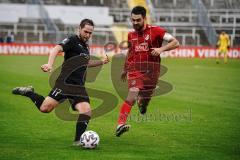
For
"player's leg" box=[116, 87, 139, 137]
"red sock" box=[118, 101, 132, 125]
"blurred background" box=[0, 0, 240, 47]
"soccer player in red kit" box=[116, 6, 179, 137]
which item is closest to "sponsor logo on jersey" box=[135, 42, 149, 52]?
"soccer player in red kit" box=[116, 6, 179, 137]

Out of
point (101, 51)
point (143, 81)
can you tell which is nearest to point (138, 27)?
point (143, 81)

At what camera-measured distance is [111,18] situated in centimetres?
5662

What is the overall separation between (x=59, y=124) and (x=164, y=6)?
46.7 m

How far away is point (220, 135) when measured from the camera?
12.5 m

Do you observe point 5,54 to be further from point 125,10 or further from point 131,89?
point 131,89

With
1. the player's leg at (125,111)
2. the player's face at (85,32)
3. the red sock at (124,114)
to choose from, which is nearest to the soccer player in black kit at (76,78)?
the player's face at (85,32)

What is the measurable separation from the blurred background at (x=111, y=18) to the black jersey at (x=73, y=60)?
1567 inches

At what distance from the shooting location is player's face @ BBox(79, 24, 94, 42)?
35.5 ft

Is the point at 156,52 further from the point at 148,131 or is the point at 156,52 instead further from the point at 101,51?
the point at 101,51

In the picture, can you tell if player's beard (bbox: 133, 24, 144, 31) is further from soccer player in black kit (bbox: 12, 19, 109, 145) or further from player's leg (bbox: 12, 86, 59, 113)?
player's leg (bbox: 12, 86, 59, 113)

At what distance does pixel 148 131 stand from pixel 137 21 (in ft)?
7.84

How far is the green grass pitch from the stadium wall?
28.5 metres

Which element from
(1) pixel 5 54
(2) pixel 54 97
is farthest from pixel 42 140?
(1) pixel 5 54

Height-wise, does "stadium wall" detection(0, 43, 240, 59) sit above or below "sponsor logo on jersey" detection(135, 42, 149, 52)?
below
